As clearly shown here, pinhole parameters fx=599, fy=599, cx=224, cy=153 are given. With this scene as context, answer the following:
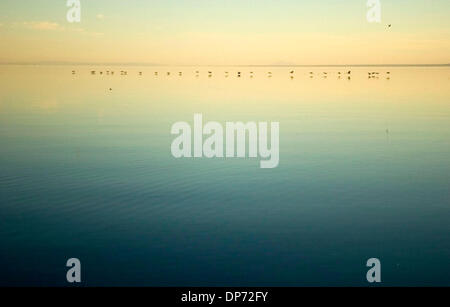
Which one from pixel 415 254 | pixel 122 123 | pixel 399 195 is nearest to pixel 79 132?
pixel 122 123

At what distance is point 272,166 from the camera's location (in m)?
11.4

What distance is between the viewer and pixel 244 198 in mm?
9398

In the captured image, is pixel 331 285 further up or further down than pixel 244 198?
further down

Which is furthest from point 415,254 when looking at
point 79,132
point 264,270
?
point 79,132

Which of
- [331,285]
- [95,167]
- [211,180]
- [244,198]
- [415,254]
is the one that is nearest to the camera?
[331,285]

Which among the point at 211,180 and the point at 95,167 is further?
the point at 95,167

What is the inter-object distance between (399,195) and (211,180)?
312cm

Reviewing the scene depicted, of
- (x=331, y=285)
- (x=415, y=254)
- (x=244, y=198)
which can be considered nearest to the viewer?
(x=331, y=285)

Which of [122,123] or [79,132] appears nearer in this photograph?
[79,132]

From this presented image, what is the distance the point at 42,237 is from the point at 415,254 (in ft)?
15.4

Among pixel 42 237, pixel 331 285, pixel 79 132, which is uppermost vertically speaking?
pixel 79 132
